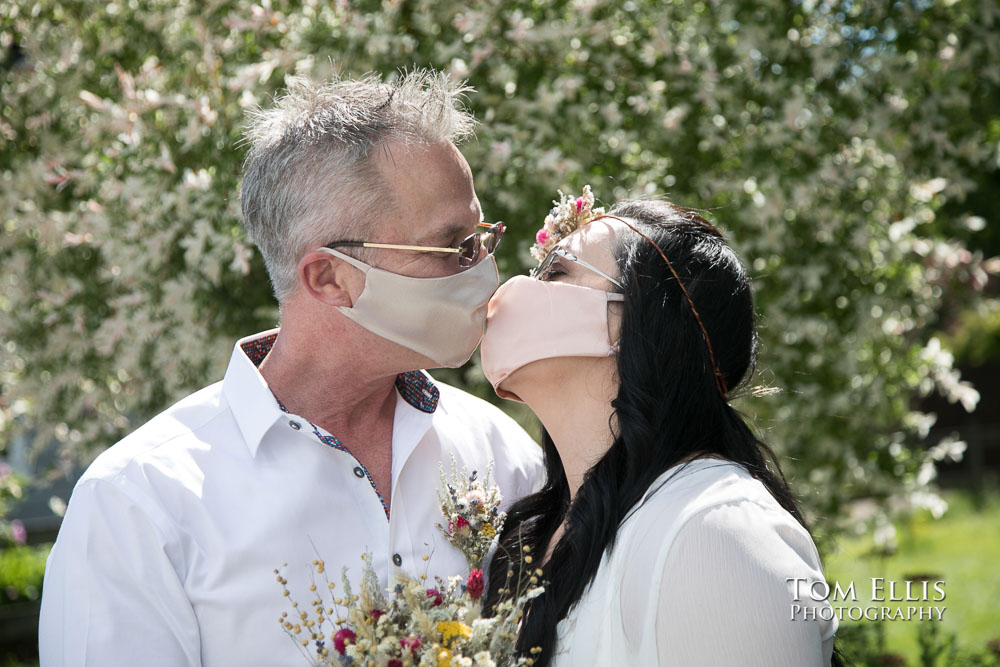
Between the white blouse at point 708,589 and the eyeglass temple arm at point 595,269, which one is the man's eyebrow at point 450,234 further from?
the white blouse at point 708,589

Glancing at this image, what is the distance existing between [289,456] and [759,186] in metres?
2.45

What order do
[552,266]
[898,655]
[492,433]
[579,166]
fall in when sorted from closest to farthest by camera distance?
[552,266], [492,433], [579,166], [898,655]

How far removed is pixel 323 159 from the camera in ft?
8.11

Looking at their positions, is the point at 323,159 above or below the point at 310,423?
above

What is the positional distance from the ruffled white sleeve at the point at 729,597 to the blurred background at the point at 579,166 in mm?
1802

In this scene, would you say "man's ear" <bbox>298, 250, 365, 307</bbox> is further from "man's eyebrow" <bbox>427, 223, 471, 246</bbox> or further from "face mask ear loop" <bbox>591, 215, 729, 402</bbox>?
"face mask ear loop" <bbox>591, 215, 729, 402</bbox>

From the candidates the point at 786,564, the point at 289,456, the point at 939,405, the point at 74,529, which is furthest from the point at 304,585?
the point at 939,405

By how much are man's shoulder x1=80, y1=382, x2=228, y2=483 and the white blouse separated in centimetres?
103

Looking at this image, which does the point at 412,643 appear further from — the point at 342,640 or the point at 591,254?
the point at 591,254

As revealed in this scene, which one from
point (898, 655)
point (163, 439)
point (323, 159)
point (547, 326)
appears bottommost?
point (898, 655)

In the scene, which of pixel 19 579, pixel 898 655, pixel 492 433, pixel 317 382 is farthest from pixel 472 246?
pixel 19 579

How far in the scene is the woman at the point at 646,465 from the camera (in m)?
1.94

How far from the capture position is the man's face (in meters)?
2.49

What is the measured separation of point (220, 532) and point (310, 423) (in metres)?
0.36
